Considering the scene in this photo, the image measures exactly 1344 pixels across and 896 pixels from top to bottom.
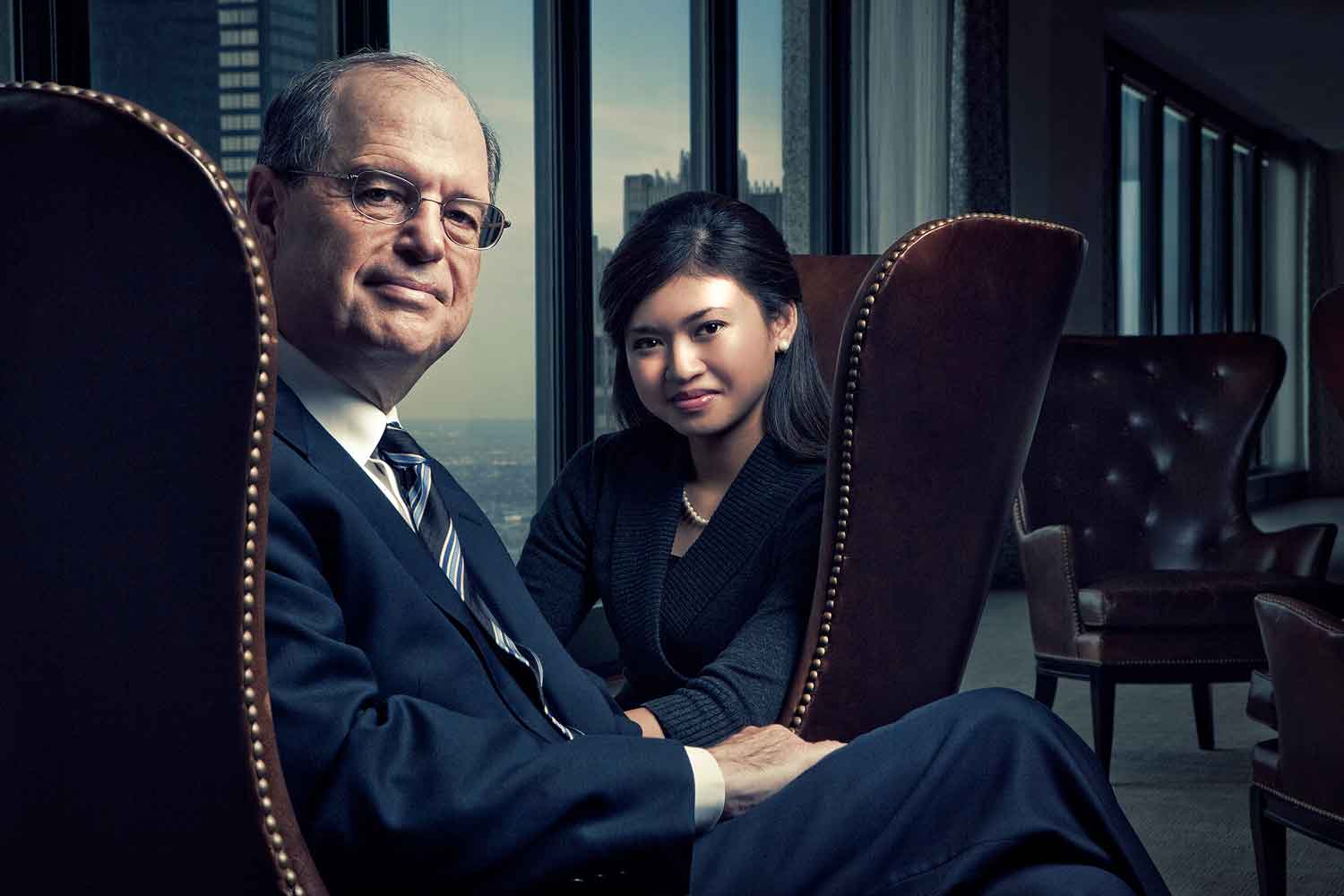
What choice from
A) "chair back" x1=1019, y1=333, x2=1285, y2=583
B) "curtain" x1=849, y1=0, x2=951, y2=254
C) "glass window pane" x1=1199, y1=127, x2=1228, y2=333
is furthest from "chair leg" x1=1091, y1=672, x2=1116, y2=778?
"glass window pane" x1=1199, y1=127, x2=1228, y2=333

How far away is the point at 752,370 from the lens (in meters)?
1.88

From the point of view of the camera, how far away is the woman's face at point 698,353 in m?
1.84

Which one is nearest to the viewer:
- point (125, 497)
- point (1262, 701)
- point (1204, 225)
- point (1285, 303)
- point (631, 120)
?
point (125, 497)

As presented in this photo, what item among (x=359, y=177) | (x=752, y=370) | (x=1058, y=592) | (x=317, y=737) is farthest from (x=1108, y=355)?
(x=317, y=737)

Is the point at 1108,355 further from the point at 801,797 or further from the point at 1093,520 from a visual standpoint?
the point at 801,797

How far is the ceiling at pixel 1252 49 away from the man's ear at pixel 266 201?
7.36 metres

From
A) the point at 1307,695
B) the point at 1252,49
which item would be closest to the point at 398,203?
the point at 1307,695

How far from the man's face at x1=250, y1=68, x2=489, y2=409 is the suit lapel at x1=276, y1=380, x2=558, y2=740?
0.30 feet

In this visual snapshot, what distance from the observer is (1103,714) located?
134 inches

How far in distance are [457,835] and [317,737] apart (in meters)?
0.12

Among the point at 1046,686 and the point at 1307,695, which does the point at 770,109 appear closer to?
the point at 1046,686

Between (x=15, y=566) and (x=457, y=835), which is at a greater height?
(x=15, y=566)

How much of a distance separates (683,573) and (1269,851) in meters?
1.12

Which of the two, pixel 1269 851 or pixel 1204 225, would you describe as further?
pixel 1204 225
